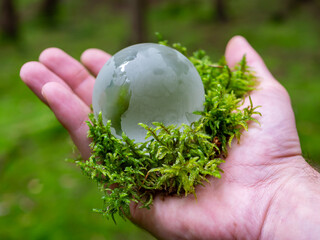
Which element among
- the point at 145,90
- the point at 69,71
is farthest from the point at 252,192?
the point at 69,71

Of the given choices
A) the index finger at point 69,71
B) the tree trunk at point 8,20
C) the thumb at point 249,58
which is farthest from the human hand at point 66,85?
the tree trunk at point 8,20

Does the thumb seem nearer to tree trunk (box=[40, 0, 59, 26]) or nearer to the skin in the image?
the skin

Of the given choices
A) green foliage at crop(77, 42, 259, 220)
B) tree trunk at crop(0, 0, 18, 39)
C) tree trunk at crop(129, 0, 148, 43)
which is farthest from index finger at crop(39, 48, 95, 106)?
tree trunk at crop(0, 0, 18, 39)

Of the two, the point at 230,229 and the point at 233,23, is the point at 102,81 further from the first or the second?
the point at 233,23

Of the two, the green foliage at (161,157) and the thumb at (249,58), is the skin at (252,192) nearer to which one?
the green foliage at (161,157)

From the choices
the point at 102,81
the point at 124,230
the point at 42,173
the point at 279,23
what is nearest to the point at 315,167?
the point at 102,81
